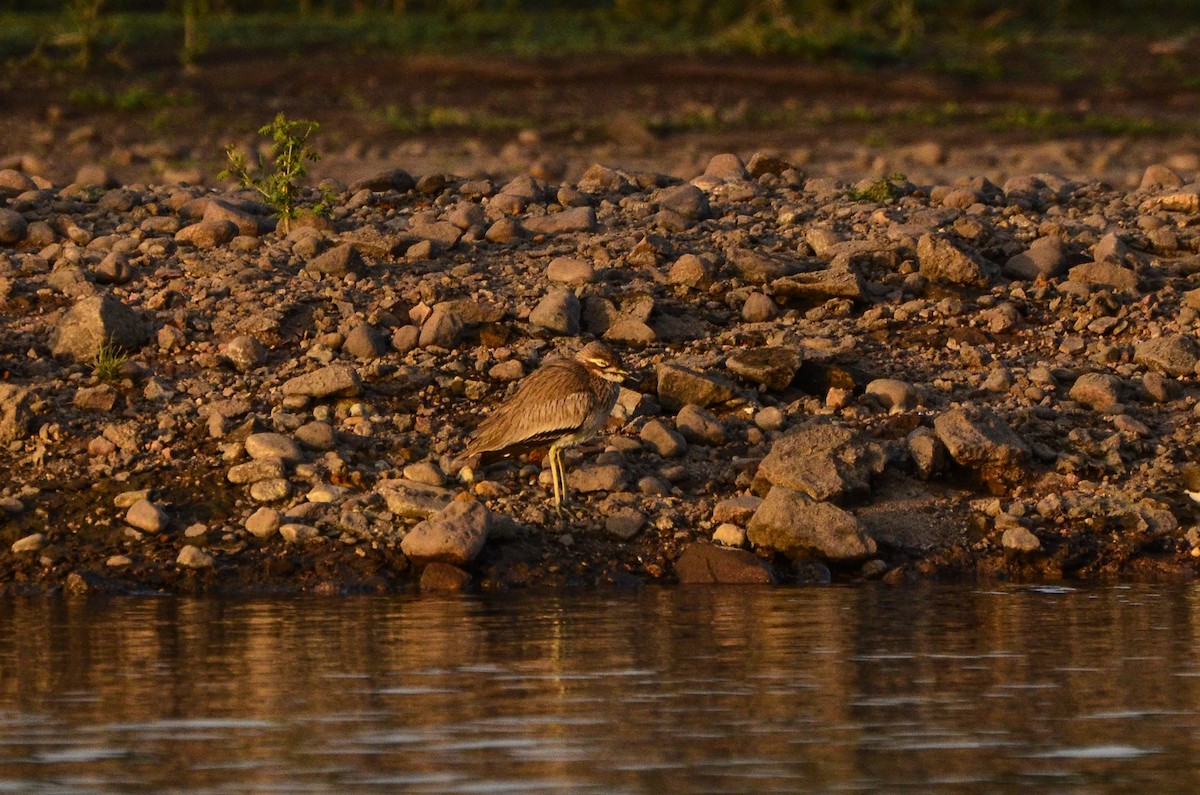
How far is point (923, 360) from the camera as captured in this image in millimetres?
12352

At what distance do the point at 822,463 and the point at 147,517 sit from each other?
3195mm

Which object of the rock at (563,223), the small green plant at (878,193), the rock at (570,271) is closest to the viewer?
the rock at (570,271)

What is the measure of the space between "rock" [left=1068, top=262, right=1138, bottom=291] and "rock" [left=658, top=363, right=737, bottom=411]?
9.26ft

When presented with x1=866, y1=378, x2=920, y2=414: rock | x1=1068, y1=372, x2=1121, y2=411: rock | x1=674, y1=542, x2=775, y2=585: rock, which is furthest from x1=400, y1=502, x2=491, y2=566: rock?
x1=1068, y1=372, x2=1121, y2=411: rock

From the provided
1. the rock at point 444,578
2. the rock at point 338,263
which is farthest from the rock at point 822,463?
the rock at point 338,263

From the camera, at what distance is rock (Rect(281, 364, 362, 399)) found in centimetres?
1149

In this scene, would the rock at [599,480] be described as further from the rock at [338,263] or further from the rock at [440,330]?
the rock at [338,263]

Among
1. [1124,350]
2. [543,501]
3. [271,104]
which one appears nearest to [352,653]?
[543,501]

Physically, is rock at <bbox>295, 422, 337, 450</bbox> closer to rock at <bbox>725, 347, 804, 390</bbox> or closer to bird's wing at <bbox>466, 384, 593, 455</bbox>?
bird's wing at <bbox>466, 384, 593, 455</bbox>

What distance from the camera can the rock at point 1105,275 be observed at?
13.2 meters

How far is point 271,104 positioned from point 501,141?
11.5 feet

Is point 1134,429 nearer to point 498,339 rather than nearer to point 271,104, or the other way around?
point 498,339

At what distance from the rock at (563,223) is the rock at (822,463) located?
3.30m

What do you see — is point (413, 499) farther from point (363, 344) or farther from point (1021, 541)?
point (1021, 541)
